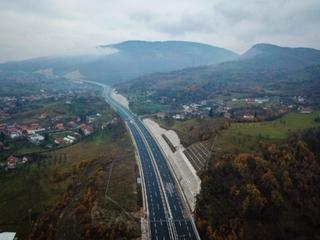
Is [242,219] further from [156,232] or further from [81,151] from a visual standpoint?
[81,151]

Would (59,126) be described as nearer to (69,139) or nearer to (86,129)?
(86,129)

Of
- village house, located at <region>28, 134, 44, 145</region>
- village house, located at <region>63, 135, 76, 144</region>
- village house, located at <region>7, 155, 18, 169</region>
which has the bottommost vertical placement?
village house, located at <region>63, 135, 76, 144</region>

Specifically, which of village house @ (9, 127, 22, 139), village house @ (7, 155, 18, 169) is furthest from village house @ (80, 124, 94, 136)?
village house @ (7, 155, 18, 169)

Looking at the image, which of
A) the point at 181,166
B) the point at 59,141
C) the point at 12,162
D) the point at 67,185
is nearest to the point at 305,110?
the point at 181,166

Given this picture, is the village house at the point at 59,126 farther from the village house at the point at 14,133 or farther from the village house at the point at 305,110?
the village house at the point at 305,110

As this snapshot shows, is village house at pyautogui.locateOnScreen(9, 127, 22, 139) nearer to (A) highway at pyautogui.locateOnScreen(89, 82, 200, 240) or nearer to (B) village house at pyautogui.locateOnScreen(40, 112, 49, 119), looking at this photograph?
(B) village house at pyautogui.locateOnScreen(40, 112, 49, 119)

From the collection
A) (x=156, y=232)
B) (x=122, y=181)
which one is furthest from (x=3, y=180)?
(x=156, y=232)
